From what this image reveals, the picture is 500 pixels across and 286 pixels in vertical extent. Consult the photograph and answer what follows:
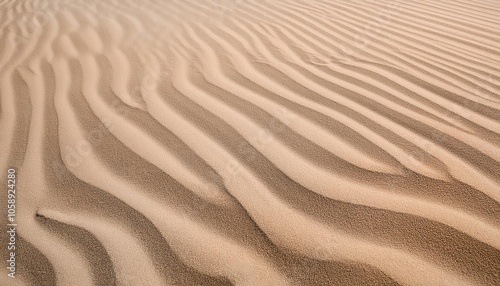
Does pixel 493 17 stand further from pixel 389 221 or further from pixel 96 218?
pixel 96 218

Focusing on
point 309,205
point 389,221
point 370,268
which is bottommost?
point 370,268

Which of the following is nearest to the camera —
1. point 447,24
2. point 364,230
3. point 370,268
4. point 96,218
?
point 370,268

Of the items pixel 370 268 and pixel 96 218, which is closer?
pixel 370 268

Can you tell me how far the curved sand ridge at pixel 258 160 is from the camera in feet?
3.61

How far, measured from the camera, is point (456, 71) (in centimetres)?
231

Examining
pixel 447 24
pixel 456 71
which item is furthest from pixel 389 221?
pixel 447 24

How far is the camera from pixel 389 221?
3.87 ft

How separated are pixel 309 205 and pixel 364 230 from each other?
214mm

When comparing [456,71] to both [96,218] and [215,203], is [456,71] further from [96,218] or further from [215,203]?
[96,218]

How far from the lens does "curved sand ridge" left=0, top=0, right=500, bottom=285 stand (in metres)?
1.10

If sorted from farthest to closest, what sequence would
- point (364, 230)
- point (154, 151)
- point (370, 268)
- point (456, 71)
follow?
1. point (456, 71)
2. point (154, 151)
3. point (364, 230)
4. point (370, 268)

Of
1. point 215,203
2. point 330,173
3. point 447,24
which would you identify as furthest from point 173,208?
point 447,24

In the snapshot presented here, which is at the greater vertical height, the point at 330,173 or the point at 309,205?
the point at 330,173

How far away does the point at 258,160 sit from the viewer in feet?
4.98
